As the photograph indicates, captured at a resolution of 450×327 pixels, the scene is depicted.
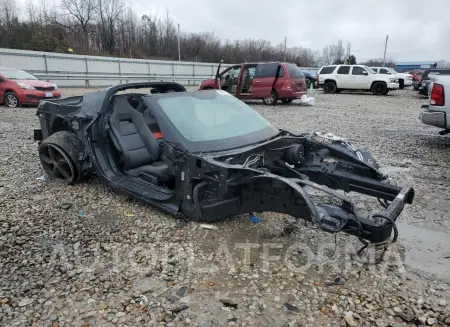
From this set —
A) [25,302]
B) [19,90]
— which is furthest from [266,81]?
[25,302]

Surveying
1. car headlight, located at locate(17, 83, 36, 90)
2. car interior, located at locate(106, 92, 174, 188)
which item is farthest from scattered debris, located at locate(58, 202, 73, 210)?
car headlight, located at locate(17, 83, 36, 90)

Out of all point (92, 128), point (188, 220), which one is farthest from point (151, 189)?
point (92, 128)

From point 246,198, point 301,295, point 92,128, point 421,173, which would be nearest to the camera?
point 301,295

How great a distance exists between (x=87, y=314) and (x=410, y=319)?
209 centimetres

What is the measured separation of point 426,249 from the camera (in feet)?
10.3

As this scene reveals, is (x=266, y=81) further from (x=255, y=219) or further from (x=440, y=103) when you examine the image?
(x=255, y=219)

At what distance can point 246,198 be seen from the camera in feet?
9.81

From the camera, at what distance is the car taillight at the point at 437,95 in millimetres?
6441

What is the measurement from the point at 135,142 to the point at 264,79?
10374mm

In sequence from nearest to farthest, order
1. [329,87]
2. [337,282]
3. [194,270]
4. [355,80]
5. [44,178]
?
[337,282]
[194,270]
[44,178]
[355,80]
[329,87]

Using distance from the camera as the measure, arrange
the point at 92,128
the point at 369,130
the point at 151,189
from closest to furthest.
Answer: the point at 151,189
the point at 92,128
the point at 369,130

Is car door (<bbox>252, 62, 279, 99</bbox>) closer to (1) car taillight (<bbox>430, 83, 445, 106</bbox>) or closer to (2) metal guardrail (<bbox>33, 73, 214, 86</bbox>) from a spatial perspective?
(2) metal guardrail (<bbox>33, 73, 214, 86</bbox>)

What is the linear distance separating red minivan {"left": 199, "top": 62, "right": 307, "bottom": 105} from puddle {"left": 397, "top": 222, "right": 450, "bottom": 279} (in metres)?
10.7

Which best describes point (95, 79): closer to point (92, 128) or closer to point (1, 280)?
point (92, 128)
